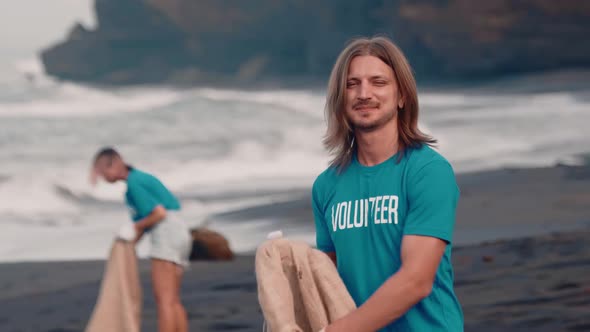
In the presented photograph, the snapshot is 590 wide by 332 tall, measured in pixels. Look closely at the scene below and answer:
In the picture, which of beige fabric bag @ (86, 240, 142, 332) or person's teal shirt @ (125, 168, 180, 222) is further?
person's teal shirt @ (125, 168, 180, 222)

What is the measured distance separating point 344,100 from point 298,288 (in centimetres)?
48

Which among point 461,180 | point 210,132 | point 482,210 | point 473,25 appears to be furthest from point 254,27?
point 482,210

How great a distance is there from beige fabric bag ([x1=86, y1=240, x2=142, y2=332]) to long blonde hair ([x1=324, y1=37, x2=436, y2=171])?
13.1 feet

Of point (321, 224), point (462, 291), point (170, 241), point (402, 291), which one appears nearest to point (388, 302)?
point (402, 291)

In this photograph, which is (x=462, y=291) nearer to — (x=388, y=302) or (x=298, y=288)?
(x=298, y=288)

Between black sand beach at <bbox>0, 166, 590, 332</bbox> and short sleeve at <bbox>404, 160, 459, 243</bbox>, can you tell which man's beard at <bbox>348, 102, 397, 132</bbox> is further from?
black sand beach at <bbox>0, 166, 590, 332</bbox>

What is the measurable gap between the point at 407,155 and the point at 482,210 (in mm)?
12362

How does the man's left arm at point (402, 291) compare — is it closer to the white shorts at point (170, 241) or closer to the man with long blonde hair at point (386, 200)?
the man with long blonde hair at point (386, 200)

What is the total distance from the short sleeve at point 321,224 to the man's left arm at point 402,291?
39 cm

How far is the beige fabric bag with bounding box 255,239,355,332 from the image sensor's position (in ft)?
7.94

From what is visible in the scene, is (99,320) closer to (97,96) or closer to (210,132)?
(210,132)

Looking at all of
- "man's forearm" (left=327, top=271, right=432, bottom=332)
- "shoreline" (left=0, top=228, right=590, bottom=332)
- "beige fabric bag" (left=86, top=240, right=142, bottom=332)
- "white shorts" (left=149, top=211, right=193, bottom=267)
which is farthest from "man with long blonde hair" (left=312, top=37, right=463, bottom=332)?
"shoreline" (left=0, top=228, right=590, bottom=332)

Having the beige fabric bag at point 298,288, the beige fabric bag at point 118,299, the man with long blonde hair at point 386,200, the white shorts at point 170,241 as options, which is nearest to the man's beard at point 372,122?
the man with long blonde hair at point 386,200

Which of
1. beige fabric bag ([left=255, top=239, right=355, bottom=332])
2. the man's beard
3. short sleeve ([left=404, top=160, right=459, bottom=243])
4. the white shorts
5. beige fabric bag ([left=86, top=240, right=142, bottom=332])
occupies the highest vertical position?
the man's beard
